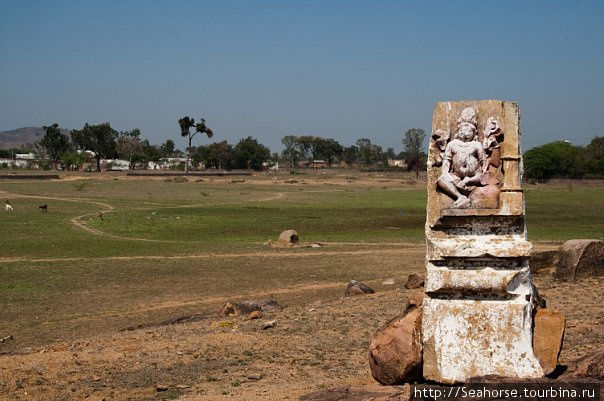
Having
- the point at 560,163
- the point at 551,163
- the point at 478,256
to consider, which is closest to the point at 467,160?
the point at 478,256

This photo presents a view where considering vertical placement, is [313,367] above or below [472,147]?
below

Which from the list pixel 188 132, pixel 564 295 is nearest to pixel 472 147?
pixel 564 295

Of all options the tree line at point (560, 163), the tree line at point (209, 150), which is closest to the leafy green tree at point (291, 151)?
the tree line at point (209, 150)

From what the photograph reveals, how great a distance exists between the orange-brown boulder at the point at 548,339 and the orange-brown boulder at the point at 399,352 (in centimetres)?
119

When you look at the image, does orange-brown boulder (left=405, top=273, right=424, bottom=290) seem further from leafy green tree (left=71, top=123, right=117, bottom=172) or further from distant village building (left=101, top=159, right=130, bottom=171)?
distant village building (left=101, top=159, right=130, bottom=171)

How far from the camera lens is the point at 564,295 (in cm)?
1320

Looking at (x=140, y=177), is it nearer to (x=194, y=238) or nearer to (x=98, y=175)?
(x=98, y=175)

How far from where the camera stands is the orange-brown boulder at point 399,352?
7812 millimetres

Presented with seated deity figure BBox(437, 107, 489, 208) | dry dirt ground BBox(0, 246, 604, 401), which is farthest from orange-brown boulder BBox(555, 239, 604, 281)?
seated deity figure BBox(437, 107, 489, 208)

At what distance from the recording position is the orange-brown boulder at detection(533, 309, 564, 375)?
7.57 m

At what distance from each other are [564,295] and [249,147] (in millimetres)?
125630

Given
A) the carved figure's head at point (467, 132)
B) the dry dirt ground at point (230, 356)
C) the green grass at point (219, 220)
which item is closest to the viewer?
the carved figure's head at point (467, 132)

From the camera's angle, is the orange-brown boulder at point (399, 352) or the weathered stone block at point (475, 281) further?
the orange-brown boulder at point (399, 352)

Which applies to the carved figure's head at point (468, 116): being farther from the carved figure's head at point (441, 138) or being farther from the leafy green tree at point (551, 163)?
the leafy green tree at point (551, 163)
